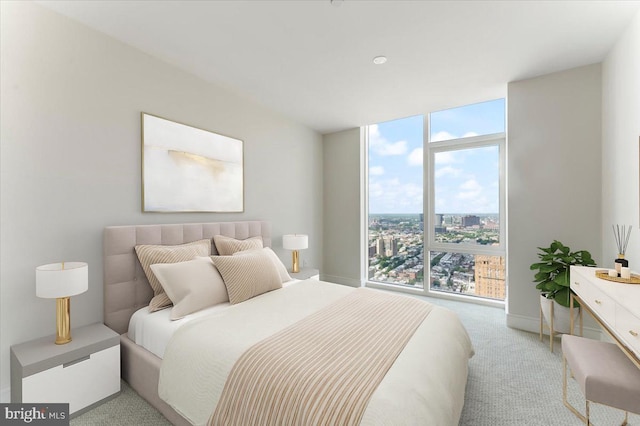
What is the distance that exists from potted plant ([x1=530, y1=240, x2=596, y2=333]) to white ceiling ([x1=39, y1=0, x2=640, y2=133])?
179 centimetres

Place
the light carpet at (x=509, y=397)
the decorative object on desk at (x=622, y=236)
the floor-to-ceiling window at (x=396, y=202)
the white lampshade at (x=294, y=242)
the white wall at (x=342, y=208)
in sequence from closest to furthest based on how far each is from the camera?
the light carpet at (x=509, y=397), the decorative object on desk at (x=622, y=236), the white lampshade at (x=294, y=242), the floor-to-ceiling window at (x=396, y=202), the white wall at (x=342, y=208)

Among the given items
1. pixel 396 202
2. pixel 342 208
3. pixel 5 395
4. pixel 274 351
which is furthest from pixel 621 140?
pixel 5 395

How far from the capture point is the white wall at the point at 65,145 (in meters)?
1.76

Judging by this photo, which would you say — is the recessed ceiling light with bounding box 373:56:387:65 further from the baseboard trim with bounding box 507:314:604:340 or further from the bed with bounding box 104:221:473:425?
the baseboard trim with bounding box 507:314:604:340

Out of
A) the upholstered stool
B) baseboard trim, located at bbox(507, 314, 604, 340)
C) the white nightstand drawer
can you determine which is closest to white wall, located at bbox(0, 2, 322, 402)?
the white nightstand drawer

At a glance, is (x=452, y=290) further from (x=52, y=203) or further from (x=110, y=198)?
(x=52, y=203)

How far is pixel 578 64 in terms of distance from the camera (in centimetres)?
262

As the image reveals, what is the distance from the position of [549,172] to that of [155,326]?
151 inches

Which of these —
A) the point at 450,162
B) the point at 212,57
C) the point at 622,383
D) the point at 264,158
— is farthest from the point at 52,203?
the point at 450,162

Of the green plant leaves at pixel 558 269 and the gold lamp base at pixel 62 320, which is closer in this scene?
the gold lamp base at pixel 62 320

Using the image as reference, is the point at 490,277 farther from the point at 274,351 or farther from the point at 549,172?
the point at 274,351

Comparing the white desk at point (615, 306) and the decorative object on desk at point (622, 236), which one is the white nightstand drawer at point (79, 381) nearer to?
the white desk at point (615, 306)

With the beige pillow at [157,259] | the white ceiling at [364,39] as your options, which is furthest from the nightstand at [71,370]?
the white ceiling at [364,39]

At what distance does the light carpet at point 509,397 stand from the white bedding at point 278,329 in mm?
310
